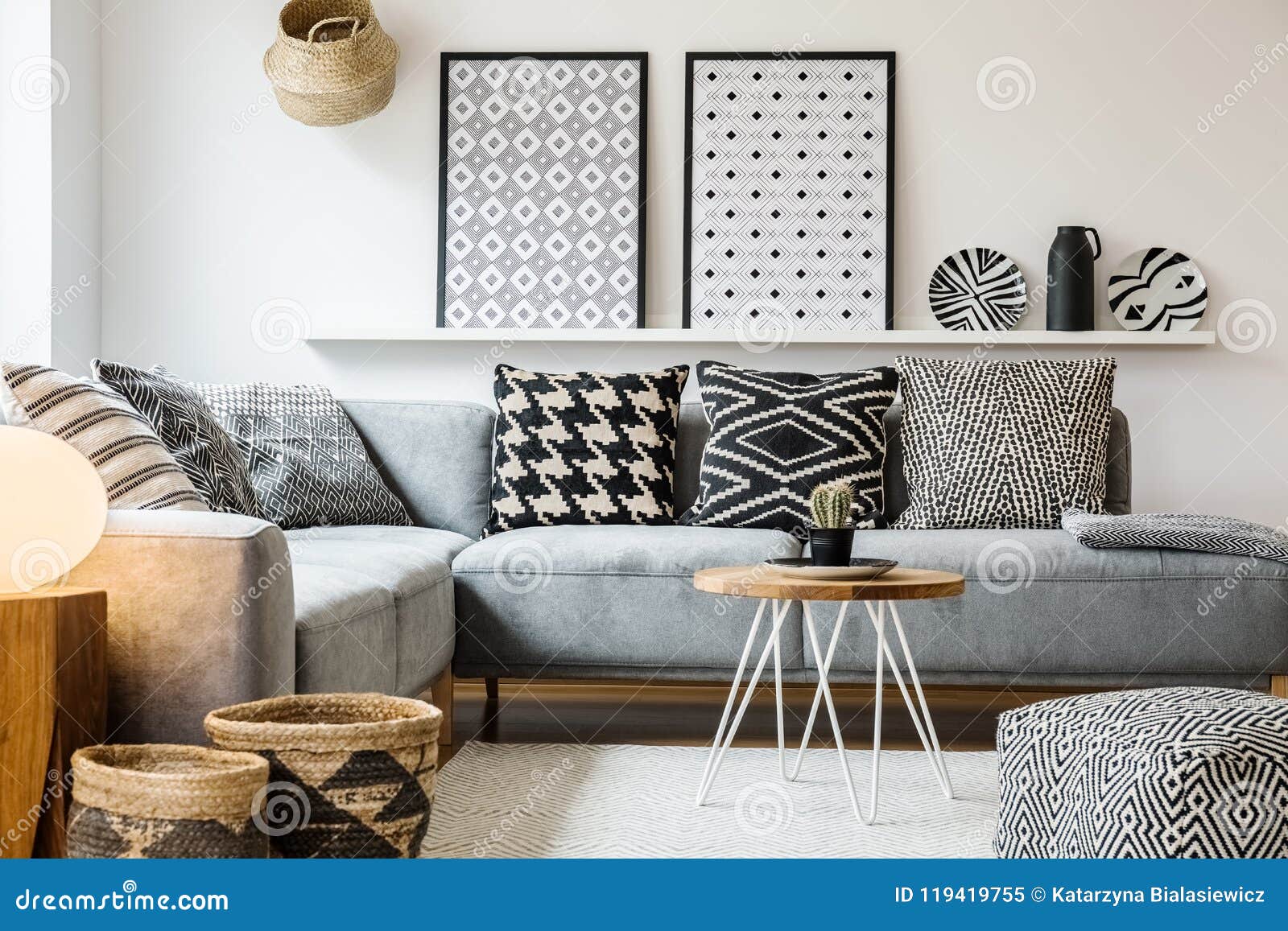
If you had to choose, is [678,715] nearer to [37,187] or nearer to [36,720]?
[36,720]

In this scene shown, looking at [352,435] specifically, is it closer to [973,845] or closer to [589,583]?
[589,583]

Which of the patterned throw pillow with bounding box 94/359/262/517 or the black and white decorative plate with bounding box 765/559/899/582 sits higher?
the patterned throw pillow with bounding box 94/359/262/517

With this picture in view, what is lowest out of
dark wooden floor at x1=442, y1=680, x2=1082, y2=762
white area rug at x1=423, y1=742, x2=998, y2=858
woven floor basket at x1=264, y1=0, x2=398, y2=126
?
dark wooden floor at x1=442, y1=680, x2=1082, y2=762

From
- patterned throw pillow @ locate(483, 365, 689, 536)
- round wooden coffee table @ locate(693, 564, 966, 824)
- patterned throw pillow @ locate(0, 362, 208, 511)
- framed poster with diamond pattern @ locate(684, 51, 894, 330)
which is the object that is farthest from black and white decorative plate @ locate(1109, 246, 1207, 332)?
patterned throw pillow @ locate(0, 362, 208, 511)

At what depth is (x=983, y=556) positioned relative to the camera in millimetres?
2824

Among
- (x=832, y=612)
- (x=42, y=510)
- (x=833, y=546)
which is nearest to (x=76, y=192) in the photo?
(x=42, y=510)

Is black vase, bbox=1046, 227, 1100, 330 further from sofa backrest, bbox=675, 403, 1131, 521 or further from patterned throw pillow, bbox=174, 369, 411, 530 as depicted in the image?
patterned throw pillow, bbox=174, 369, 411, 530

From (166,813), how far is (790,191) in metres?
3.07

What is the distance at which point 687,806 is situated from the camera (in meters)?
2.31

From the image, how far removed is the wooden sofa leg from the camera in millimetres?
2867

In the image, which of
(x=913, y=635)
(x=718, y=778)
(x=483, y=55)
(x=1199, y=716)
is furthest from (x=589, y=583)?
(x=483, y=55)

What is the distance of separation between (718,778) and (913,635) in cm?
59

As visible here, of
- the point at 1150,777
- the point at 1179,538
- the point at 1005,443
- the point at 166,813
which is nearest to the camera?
the point at 166,813

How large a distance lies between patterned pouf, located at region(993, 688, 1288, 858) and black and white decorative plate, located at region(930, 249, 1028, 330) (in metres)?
2.20
